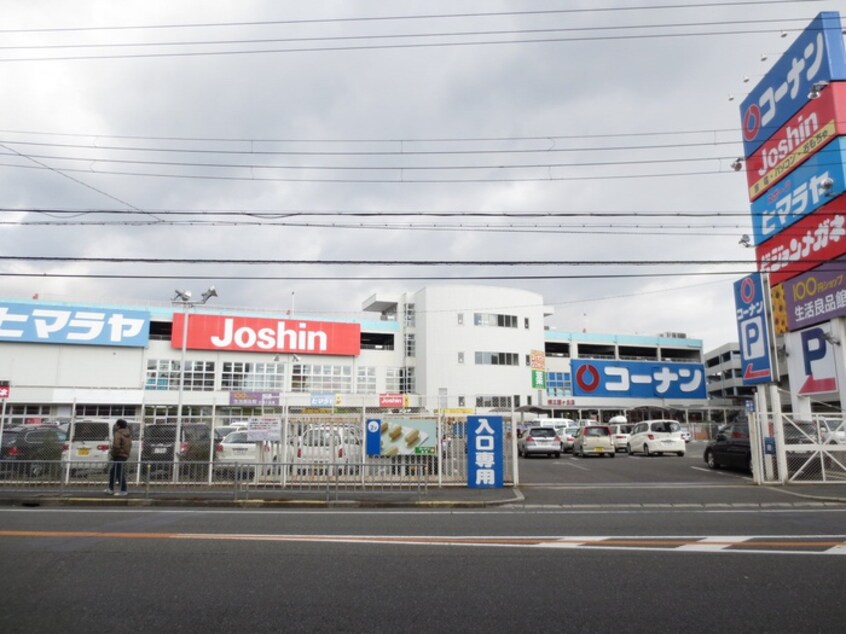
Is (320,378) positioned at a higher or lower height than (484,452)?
higher

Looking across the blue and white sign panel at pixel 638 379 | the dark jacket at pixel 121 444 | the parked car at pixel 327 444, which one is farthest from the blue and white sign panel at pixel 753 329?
the blue and white sign panel at pixel 638 379

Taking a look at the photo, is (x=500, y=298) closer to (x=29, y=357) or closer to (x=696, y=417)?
(x=696, y=417)

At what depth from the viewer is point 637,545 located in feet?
26.6

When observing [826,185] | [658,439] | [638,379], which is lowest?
[658,439]

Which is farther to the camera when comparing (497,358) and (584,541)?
(497,358)

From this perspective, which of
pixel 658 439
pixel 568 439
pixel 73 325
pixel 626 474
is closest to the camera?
pixel 626 474

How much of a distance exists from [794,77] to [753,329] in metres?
10.1

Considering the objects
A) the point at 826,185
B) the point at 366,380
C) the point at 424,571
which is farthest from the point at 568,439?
the point at 424,571

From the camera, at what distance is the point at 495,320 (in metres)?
55.8

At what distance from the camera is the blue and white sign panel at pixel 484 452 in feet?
51.3

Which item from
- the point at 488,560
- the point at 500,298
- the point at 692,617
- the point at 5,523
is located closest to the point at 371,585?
the point at 488,560

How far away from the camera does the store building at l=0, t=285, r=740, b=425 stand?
146ft

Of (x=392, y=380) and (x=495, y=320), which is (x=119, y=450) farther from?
(x=495, y=320)

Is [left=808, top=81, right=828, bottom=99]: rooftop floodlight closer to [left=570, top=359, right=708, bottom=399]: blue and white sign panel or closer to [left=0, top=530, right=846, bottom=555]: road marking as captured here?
[left=0, top=530, right=846, bottom=555]: road marking
